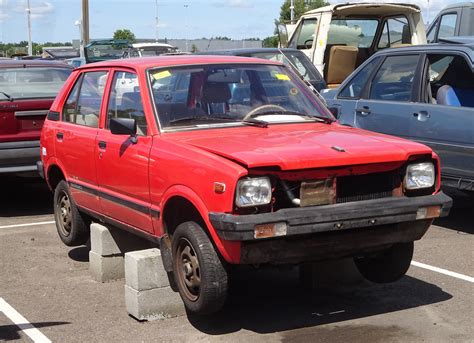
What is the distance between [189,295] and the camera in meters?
4.96

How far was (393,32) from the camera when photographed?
15.6 m

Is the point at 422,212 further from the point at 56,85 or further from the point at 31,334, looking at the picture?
the point at 56,85

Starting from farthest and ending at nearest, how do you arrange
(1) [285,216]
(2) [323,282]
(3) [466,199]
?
1. (3) [466,199]
2. (2) [323,282]
3. (1) [285,216]

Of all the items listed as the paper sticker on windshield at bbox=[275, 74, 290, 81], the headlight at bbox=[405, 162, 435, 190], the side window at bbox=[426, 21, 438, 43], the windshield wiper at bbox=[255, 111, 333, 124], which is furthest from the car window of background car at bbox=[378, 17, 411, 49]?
the headlight at bbox=[405, 162, 435, 190]

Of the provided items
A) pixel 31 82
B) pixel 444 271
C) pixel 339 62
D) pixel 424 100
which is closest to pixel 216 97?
pixel 444 271

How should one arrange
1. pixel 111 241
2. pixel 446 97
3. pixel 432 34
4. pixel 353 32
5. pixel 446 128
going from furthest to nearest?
pixel 432 34, pixel 353 32, pixel 446 97, pixel 446 128, pixel 111 241

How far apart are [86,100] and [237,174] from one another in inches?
108

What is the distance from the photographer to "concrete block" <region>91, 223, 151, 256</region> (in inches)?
248

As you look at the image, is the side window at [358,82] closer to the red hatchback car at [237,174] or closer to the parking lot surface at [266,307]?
the parking lot surface at [266,307]

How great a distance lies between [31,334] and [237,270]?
146 cm

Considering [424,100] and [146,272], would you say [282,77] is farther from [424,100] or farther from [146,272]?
[424,100]

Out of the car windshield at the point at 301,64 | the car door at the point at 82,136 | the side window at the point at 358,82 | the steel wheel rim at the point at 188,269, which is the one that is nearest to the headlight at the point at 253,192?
the steel wheel rim at the point at 188,269

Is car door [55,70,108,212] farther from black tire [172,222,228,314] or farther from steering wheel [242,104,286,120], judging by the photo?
black tire [172,222,228,314]

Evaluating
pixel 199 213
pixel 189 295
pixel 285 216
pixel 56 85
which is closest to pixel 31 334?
pixel 189 295
